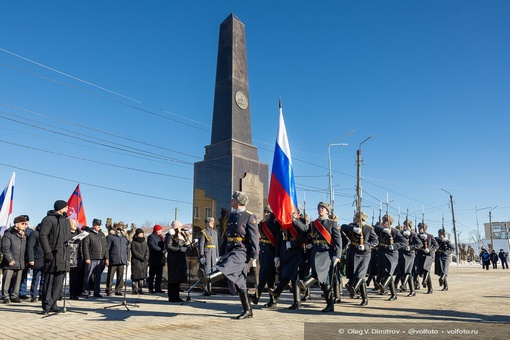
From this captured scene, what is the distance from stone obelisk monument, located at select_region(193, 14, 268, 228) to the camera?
13.2m

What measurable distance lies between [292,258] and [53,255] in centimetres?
430

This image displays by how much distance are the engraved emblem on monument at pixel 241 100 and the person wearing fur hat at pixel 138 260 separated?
19.1 ft

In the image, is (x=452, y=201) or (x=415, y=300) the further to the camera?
(x=452, y=201)

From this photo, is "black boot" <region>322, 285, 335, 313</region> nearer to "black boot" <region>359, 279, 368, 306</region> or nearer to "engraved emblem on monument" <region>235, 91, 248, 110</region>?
"black boot" <region>359, 279, 368, 306</region>

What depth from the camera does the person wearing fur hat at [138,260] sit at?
36.8 feet

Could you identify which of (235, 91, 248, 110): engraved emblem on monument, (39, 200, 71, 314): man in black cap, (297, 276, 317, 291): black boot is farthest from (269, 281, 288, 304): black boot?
(235, 91, 248, 110): engraved emblem on monument

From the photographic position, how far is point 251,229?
23.2 feet

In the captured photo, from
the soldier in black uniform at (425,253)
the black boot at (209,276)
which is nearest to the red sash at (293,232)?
the black boot at (209,276)

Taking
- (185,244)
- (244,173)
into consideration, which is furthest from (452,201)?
(185,244)

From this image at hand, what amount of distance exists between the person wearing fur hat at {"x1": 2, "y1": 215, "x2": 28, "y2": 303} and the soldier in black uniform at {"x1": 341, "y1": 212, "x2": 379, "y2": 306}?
710cm

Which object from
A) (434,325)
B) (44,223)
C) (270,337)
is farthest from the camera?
(44,223)

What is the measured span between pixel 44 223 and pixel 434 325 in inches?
257

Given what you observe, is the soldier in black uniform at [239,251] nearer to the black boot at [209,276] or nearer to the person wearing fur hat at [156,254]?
the black boot at [209,276]

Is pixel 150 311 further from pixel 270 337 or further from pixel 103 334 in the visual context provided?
pixel 270 337
